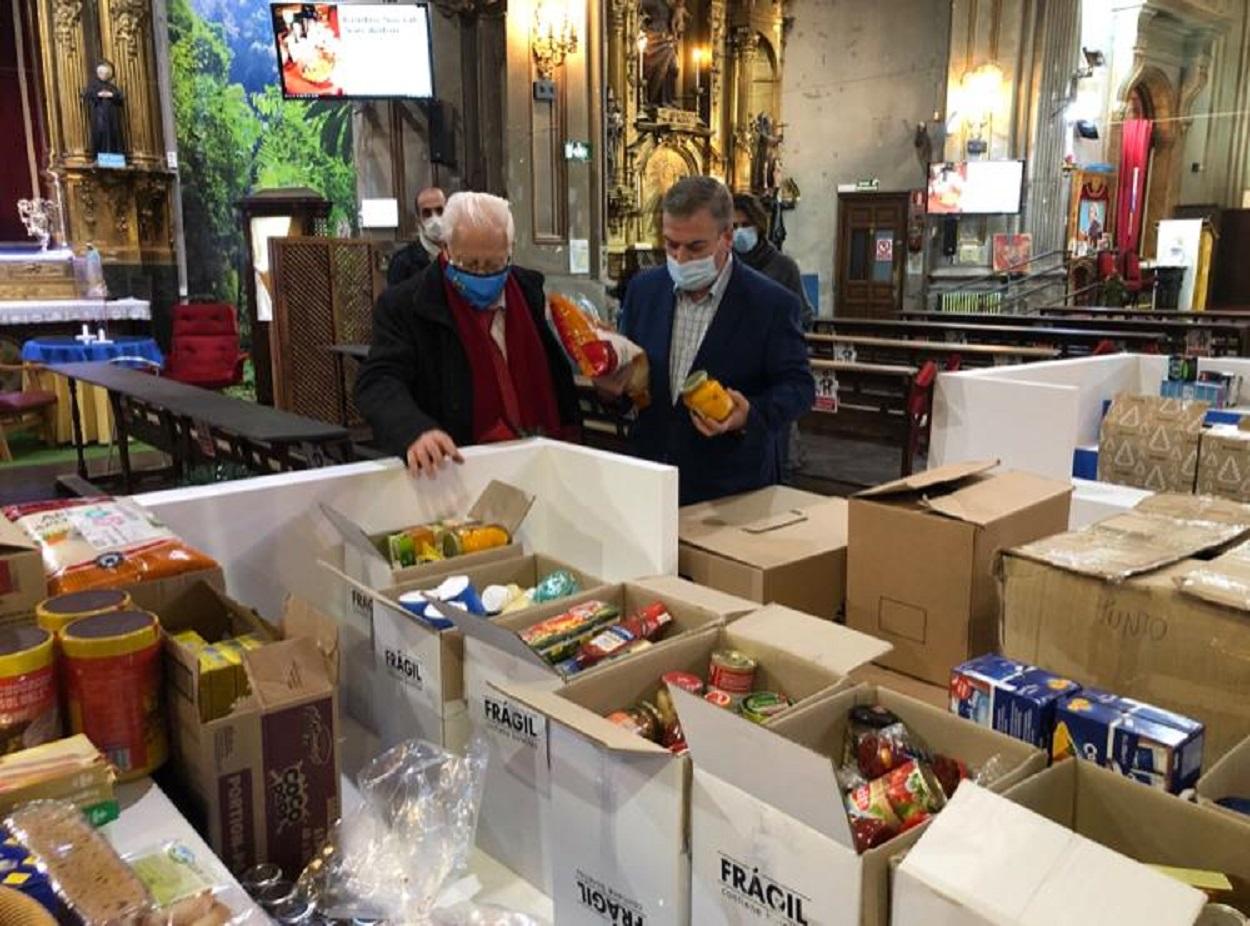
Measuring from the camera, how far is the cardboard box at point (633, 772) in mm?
1127

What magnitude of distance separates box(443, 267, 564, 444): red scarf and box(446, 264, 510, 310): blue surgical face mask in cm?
2

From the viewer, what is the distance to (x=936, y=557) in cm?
174

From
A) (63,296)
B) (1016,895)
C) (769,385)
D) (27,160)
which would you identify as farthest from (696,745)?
(27,160)

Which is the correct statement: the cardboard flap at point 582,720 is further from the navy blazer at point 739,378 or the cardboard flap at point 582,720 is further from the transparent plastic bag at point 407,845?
the navy blazer at point 739,378

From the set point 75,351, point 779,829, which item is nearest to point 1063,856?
point 779,829

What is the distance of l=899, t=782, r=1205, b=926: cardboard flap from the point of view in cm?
82

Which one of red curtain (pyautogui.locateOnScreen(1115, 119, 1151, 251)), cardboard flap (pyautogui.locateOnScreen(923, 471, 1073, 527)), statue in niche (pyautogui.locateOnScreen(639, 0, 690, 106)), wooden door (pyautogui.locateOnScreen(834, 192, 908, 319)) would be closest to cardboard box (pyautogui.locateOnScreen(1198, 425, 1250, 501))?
cardboard flap (pyautogui.locateOnScreen(923, 471, 1073, 527))

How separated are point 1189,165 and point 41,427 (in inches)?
654

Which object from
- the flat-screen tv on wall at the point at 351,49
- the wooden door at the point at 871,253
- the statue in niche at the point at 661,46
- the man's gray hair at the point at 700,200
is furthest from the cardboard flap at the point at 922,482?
the wooden door at the point at 871,253

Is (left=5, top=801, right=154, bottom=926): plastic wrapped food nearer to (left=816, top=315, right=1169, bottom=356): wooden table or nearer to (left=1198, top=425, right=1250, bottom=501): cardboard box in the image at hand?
(left=1198, top=425, right=1250, bottom=501): cardboard box

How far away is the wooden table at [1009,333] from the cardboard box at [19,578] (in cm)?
604

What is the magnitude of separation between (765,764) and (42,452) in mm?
7330

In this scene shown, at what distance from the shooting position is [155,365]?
21.5 feet

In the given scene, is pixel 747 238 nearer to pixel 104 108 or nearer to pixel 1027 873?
pixel 1027 873
